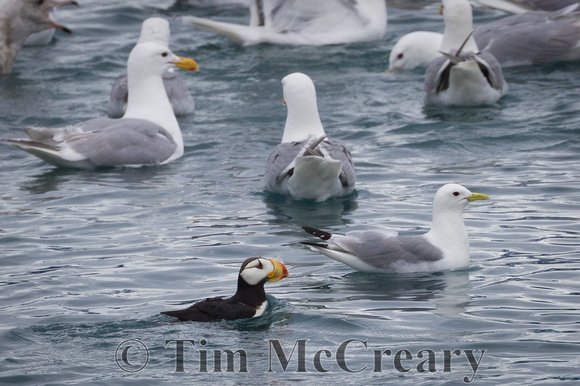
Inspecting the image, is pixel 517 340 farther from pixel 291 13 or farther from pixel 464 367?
pixel 291 13

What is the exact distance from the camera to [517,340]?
6.65 m

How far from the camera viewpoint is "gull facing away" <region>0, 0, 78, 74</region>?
1505 centimetres

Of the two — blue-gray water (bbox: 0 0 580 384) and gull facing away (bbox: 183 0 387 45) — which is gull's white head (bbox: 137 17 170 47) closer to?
blue-gray water (bbox: 0 0 580 384)

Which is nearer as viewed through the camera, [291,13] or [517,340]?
[517,340]

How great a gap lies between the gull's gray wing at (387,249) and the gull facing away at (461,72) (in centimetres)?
440

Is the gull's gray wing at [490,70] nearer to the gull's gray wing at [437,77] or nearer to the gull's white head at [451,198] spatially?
the gull's gray wing at [437,77]

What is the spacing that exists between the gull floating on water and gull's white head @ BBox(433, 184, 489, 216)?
20.4 feet

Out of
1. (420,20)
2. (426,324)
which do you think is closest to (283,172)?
(426,324)

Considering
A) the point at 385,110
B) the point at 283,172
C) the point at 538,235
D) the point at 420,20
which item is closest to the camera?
the point at 538,235

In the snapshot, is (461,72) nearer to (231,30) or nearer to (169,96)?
(169,96)

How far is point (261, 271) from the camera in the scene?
7117 millimetres

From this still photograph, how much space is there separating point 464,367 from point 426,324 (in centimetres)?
70

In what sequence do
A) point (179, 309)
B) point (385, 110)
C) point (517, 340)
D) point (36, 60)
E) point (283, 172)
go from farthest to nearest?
point (36, 60), point (385, 110), point (283, 172), point (179, 309), point (517, 340)

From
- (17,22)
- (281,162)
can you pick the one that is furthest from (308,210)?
(17,22)
